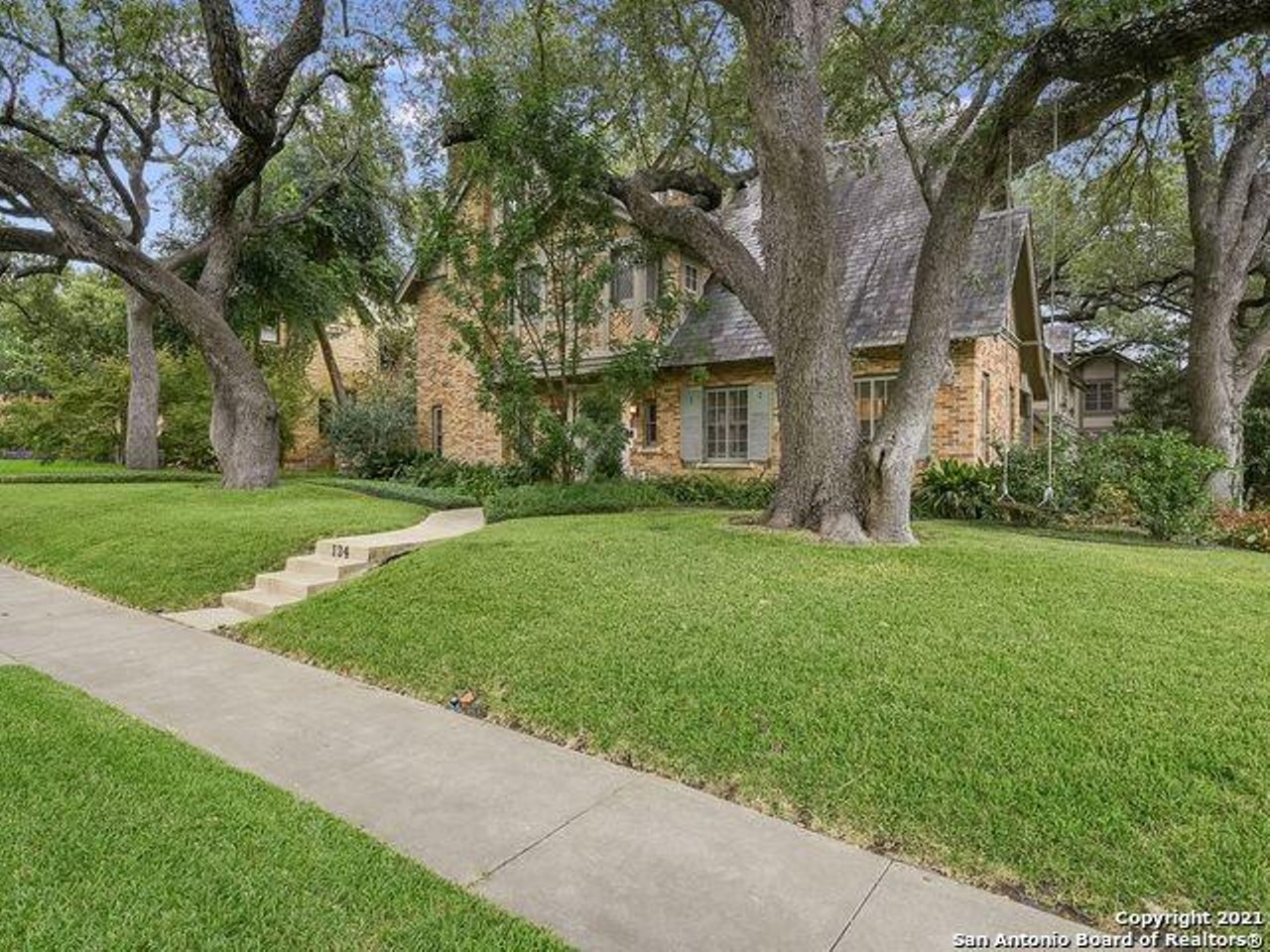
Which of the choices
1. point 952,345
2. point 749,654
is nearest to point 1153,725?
point 749,654

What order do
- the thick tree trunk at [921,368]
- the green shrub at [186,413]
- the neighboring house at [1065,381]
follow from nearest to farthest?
the thick tree trunk at [921,368] < the green shrub at [186,413] < the neighboring house at [1065,381]

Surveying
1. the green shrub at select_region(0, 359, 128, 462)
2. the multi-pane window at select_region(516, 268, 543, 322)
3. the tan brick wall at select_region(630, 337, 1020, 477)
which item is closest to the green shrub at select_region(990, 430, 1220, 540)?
the tan brick wall at select_region(630, 337, 1020, 477)

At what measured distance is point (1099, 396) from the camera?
29.4m

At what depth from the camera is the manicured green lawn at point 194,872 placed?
2076 mm

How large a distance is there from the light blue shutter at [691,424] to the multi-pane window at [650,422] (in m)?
0.79

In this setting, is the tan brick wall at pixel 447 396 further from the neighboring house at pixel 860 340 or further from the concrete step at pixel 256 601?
the concrete step at pixel 256 601

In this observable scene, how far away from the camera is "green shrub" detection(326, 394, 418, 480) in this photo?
694 inches

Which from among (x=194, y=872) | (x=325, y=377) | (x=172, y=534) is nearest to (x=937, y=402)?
(x=172, y=534)

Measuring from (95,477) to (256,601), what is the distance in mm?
12650

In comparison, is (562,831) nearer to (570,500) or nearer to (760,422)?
(570,500)

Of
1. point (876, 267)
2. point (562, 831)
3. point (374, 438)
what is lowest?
point (562, 831)

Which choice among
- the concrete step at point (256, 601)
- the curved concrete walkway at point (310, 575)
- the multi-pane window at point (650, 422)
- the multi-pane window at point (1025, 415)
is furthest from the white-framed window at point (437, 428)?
the multi-pane window at point (1025, 415)

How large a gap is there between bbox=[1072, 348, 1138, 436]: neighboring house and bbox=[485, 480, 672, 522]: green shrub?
2478cm

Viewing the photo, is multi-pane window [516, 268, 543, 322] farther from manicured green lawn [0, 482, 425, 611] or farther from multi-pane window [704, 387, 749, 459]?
multi-pane window [704, 387, 749, 459]
